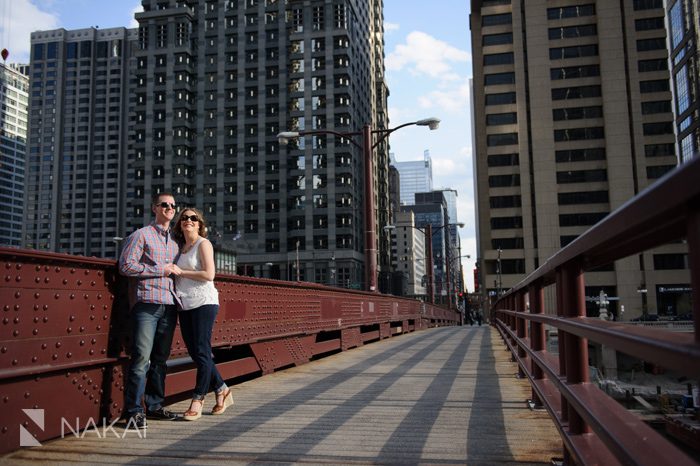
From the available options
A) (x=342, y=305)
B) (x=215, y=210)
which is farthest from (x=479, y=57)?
(x=342, y=305)

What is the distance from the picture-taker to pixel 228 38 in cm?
9844

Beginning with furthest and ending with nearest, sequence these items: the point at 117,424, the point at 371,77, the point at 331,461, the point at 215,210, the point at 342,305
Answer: the point at 371,77 → the point at 215,210 → the point at 342,305 → the point at 117,424 → the point at 331,461

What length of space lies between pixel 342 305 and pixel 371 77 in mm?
107263

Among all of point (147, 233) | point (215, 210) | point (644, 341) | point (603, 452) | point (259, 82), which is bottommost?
point (603, 452)

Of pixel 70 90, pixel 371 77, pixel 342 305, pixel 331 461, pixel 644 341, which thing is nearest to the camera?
pixel 644 341

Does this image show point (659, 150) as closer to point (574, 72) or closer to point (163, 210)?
point (574, 72)

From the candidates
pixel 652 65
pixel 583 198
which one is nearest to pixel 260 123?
pixel 583 198

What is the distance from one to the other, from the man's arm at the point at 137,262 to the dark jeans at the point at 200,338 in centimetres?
56

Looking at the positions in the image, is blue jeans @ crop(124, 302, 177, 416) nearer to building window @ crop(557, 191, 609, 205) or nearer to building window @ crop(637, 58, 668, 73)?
building window @ crop(557, 191, 609, 205)

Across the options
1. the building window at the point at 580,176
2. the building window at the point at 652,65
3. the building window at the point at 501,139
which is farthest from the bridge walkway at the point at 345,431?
the building window at the point at 652,65

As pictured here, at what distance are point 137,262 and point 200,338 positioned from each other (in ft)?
3.02

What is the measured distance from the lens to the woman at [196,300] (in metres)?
5.23

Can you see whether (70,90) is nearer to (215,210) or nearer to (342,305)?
(215,210)

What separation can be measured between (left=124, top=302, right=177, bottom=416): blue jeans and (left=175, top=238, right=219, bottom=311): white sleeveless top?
0.61ft
